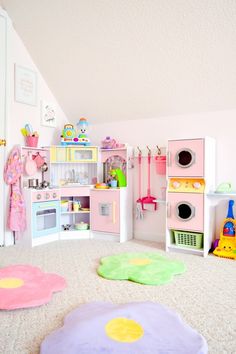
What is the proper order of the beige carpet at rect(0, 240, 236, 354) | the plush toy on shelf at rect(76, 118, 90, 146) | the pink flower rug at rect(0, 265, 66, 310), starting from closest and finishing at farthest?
the beige carpet at rect(0, 240, 236, 354) < the pink flower rug at rect(0, 265, 66, 310) < the plush toy on shelf at rect(76, 118, 90, 146)

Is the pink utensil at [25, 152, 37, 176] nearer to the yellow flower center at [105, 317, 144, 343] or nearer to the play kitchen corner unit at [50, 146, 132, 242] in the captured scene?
the play kitchen corner unit at [50, 146, 132, 242]

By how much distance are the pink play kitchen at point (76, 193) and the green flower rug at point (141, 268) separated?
2.68ft

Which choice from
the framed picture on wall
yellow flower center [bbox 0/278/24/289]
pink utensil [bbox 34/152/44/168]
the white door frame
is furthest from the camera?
pink utensil [bbox 34/152/44/168]

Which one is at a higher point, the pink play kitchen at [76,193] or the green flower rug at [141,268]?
the pink play kitchen at [76,193]

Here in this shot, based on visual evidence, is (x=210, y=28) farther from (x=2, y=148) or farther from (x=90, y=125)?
(x=2, y=148)

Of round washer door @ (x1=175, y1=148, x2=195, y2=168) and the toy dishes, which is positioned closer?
round washer door @ (x1=175, y1=148, x2=195, y2=168)

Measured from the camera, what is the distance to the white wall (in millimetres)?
3744

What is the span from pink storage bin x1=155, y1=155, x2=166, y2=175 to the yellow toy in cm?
94

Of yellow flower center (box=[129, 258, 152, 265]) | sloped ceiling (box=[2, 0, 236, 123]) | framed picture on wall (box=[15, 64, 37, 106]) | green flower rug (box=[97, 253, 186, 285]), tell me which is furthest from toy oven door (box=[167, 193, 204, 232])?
framed picture on wall (box=[15, 64, 37, 106])

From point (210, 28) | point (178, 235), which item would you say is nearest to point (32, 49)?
point (210, 28)

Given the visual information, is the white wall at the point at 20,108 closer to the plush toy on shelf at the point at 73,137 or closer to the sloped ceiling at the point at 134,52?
the sloped ceiling at the point at 134,52

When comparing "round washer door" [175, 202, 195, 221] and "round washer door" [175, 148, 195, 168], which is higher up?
"round washer door" [175, 148, 195, 168]

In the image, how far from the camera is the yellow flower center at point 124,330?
5.03 ft

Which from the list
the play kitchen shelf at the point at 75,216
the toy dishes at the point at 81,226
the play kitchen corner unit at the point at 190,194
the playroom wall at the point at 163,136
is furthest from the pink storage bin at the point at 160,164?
the toy dishes at the point at 81,226
